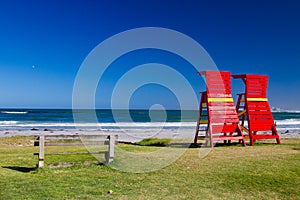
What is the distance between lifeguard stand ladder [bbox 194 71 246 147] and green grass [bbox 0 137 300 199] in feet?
12.3

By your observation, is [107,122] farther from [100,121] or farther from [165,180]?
[165,180]

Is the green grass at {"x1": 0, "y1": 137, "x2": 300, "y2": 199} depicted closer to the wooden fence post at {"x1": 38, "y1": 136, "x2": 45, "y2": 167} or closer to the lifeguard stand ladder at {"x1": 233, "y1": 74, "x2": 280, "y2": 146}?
the wooden fence post at {"x1": 38, "y1": 136, "x2": 45, "y2": 167}

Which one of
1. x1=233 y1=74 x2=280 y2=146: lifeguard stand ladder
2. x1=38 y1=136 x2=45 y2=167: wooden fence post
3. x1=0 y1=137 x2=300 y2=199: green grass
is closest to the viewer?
x1=0 y1=137 x2=300 y2=199: green grass

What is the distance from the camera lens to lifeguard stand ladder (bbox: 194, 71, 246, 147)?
40.6 feet

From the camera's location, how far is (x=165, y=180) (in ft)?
21.6

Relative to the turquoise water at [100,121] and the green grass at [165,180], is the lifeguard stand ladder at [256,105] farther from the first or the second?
the turquoise water at [100,121]

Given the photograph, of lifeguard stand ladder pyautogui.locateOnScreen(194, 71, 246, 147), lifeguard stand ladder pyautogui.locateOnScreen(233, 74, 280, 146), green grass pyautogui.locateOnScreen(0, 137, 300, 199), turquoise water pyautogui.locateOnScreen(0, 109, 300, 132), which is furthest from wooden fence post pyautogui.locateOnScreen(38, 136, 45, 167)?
turquoise water pyautogui.locateOnScreen(0, 109, 300, 132)

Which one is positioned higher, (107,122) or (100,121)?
(100,121)

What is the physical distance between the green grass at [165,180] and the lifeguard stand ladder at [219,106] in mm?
3760

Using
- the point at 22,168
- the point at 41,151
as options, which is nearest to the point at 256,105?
the point at 41,151

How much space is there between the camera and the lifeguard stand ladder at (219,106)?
12.4 meters

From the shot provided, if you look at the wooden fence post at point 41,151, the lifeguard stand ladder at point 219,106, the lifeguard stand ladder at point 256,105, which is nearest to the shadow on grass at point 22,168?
the wooden fence post at point 41,151

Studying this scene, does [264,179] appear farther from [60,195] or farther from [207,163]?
[60,195]

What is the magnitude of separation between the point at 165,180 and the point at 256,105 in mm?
8737
